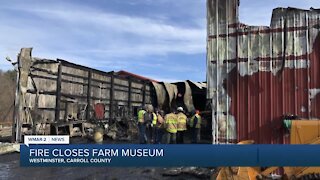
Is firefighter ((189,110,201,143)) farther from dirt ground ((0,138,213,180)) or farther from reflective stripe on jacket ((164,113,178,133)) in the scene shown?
dirt ground ((0,138,213,180))

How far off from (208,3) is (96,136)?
768 centimetres

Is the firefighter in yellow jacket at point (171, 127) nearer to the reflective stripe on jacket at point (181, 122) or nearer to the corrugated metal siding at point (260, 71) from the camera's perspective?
the reflective stripe on jacket at point (181, 122)

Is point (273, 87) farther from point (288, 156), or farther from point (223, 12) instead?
point (288, 156)

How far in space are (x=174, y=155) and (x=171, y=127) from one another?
813cm

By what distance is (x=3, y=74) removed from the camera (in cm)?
7344

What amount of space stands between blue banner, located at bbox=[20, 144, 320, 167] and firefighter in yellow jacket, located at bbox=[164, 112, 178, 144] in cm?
807

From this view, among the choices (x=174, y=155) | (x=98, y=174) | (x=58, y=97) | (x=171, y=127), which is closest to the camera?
(x=174, y=155)

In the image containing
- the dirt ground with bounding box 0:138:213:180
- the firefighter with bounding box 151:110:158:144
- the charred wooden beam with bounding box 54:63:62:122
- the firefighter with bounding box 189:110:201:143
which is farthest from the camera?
the charred wooden beam with bounding box 54:63:62:122

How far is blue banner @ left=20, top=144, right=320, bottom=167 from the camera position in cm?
487

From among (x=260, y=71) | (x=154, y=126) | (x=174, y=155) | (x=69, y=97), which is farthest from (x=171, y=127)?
(x=174, y=155)

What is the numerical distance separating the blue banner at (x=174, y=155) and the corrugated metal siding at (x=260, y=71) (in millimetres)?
4325

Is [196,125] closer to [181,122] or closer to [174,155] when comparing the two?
[181,122]

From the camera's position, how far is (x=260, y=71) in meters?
9.26

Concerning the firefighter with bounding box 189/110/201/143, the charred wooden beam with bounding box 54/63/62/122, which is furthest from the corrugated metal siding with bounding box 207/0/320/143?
the charred wooden beam with bounding box 54/63/62/122
